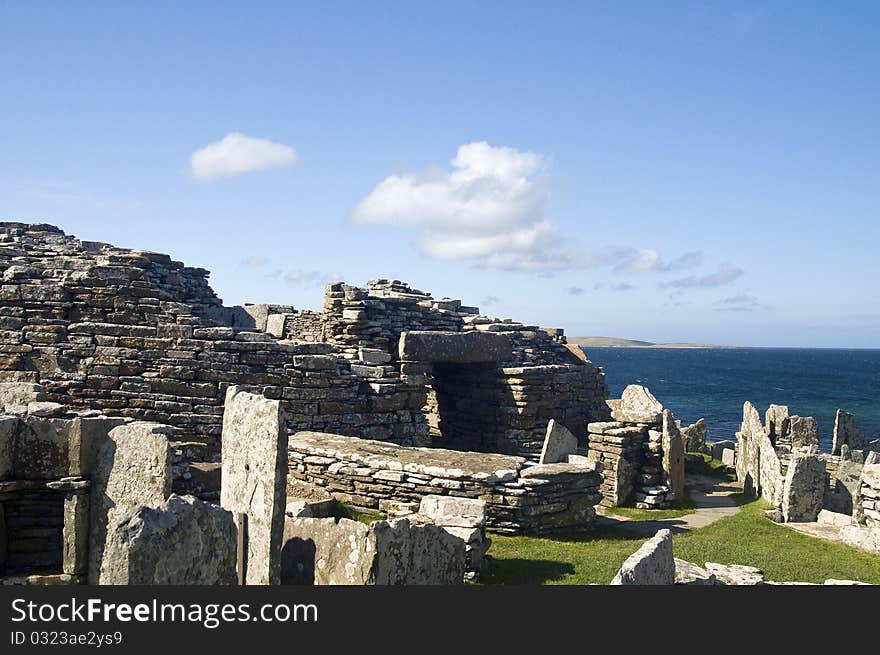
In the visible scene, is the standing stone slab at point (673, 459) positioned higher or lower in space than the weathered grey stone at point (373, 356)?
lower

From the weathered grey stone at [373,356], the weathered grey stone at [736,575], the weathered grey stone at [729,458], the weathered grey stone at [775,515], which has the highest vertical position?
the weathered grey stone at [373,356]

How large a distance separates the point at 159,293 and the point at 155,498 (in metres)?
6.59

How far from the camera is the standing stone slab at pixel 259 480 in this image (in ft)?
21.2

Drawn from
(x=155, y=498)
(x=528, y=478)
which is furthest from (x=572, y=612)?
(x=528, y=478)

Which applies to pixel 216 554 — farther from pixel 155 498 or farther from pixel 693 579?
pixel 693 579

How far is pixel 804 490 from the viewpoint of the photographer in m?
12.9

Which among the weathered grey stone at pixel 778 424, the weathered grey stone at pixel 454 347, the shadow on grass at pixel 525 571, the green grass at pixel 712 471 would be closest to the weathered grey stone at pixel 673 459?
the green grass at pixel 712 471

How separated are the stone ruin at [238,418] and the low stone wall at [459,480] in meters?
0.03

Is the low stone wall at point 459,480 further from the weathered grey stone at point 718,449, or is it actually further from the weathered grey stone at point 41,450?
the weathered grey stone at point 718,449

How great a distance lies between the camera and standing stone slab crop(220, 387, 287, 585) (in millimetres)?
6461

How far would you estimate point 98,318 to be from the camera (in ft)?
42.5

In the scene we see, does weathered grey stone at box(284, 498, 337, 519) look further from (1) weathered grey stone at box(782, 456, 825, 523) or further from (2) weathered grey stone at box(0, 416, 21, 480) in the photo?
(1) weathered grey stone at box(782, 456, 825, 523)

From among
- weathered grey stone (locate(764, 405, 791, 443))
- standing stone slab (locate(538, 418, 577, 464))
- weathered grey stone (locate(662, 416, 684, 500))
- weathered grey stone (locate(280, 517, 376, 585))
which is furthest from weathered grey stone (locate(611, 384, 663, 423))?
weathered grey stone (locate(280, 517, 376, 585))

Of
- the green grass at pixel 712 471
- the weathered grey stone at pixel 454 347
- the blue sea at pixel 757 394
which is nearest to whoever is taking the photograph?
the weathered grey stone at pixel 454 347
